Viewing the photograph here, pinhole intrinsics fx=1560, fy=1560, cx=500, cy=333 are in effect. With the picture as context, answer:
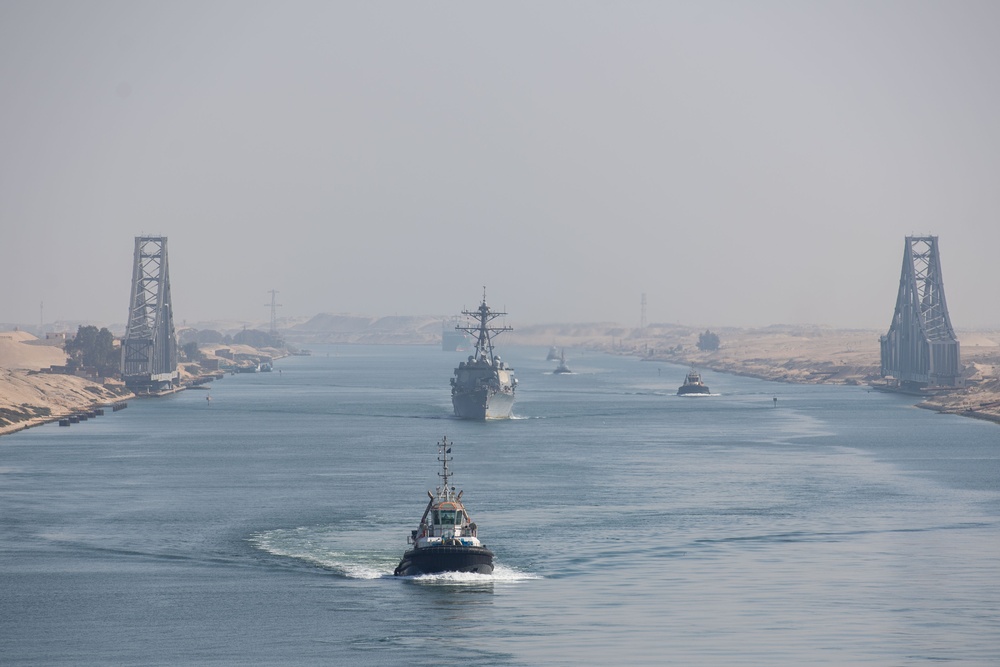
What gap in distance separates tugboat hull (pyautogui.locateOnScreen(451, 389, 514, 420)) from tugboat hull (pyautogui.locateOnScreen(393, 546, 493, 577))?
114989 mm

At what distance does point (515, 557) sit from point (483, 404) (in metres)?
109

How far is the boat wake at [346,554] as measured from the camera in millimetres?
76919

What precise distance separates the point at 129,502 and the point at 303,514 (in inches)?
556

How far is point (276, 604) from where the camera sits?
7100 cm

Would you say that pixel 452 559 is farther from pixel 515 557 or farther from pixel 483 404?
pixel 483 404

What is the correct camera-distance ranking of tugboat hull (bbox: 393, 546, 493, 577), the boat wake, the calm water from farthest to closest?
the boat wake → tugboat hull (bbox: 393, 546, 493, 577) → the calm water

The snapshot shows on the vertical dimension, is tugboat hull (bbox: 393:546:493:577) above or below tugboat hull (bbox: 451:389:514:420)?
below

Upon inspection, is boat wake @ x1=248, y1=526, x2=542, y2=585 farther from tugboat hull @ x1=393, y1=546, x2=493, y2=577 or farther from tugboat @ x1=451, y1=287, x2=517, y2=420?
tugboat @ x1=451, y1=287, x2=517, y2=420

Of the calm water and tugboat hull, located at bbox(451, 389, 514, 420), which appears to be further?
tugboat hull, located at bbox(451, 389, 514, 420)

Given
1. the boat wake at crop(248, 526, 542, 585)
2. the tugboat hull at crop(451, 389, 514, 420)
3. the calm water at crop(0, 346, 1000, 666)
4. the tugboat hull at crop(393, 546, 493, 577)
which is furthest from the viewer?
the tugboat hull at crop(451, 389, 514, 420)

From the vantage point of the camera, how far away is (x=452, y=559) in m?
76.9

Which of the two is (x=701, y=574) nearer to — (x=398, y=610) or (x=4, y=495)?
(x=398, y=610)

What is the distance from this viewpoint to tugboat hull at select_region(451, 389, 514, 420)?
632ft

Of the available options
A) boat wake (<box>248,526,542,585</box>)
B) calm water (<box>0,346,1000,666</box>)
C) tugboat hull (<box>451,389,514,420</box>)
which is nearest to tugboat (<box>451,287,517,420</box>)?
tugboat hull (<box>451,389,514,420</box>)
